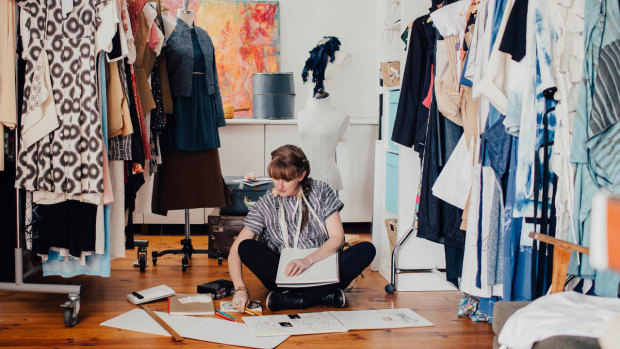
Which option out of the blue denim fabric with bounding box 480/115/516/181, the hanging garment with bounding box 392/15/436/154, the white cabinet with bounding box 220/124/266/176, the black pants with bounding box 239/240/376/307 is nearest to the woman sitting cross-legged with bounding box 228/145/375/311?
the black pants with bounding box 239/240/376/307

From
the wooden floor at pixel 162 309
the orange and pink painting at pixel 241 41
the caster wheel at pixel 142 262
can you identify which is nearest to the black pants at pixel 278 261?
the wooden floor at pixel 162 309

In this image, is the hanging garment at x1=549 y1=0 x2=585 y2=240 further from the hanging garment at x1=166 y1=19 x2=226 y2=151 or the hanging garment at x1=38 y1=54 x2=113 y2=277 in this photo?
the hanging garment at x1=166 y1=19 x2=226 y2=151

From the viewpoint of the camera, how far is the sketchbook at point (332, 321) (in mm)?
2746

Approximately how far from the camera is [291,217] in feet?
10.6

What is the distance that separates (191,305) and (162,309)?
145 mm

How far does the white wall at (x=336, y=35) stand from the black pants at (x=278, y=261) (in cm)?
245

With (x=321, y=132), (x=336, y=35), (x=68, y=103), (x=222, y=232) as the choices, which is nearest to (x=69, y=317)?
(x=68, y=103)

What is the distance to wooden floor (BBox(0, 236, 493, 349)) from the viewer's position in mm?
2611

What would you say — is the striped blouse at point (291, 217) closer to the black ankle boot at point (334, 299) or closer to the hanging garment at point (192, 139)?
the black ankle boot at point (334, 299)

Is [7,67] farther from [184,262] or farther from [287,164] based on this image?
[184,262]

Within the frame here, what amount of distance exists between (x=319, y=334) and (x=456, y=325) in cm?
64

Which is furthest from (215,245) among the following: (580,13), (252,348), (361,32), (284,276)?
(580,13)

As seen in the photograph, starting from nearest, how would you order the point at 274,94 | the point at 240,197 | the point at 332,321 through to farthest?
the point at 332,321
the point at 240,197
the point at 274,94

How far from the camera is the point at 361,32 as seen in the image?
18.0 feet
